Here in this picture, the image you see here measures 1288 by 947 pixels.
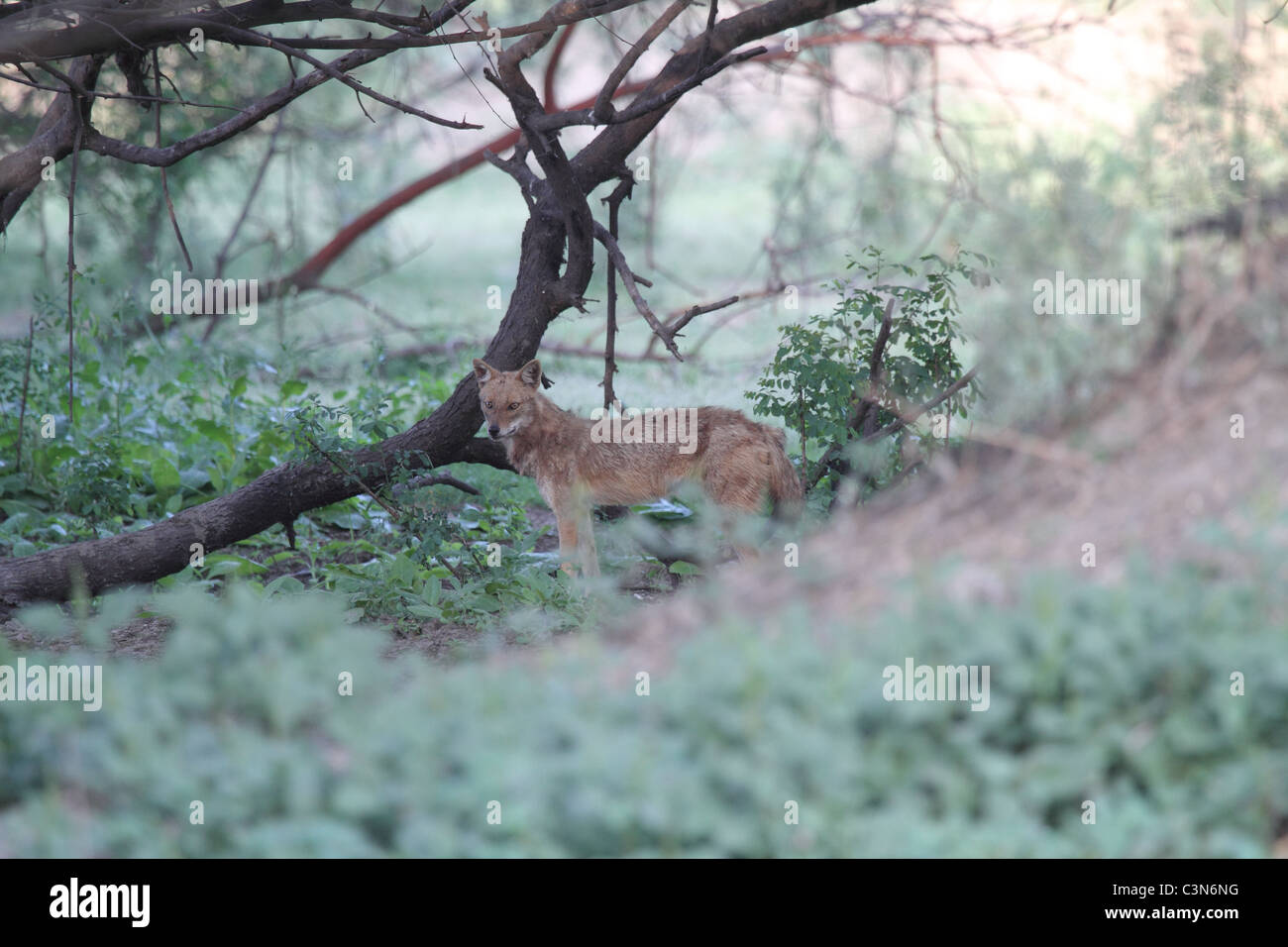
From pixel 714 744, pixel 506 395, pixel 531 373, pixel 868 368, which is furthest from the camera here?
pixel 531 373

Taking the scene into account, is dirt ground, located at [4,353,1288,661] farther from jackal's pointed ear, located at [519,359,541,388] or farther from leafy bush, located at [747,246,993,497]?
jackal's pointed ear, located at [519,359,541,388]

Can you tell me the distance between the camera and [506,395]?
8867 millimetres

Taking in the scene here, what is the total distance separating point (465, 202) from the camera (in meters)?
23.6

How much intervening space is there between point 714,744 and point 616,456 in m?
5.73

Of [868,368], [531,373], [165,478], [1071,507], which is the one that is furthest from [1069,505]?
[165,478]

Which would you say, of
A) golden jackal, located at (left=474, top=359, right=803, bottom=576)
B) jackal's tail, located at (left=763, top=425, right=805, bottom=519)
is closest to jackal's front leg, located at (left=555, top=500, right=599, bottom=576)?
golden jackal, located at (left=474, top=359, right=803, bottom=576)

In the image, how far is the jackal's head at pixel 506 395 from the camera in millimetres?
8672

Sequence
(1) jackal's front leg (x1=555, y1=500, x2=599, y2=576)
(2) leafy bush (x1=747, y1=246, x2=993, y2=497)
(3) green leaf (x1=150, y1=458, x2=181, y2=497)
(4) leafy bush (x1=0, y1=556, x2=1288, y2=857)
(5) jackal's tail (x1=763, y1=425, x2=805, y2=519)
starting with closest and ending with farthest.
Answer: (4) leafy bush (x1=0, y1=556, x2=1288, y2=857) → (2) leafy bush (x1=747, y1=246, x2=993, y2=497) → (5) jackal's tail (x1=763, y1=425, x2=805, y2=519) → (1) jackal's front leg (x1=555, y1=500, x2=599, y2=576) → (3) green leaf (x1=150, y1=458, x2=181, y2=497)

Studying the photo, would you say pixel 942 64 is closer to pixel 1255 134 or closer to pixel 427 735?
pixel 1255 134

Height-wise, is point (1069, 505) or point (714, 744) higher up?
point (1069, 505)

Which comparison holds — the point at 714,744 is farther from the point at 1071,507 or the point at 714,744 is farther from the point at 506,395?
the point at 506,395

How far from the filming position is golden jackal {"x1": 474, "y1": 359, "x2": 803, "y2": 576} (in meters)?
8.75

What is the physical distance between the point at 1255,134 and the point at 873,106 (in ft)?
19.0

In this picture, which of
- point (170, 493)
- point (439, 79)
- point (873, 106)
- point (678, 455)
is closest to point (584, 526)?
point (678, 455)
